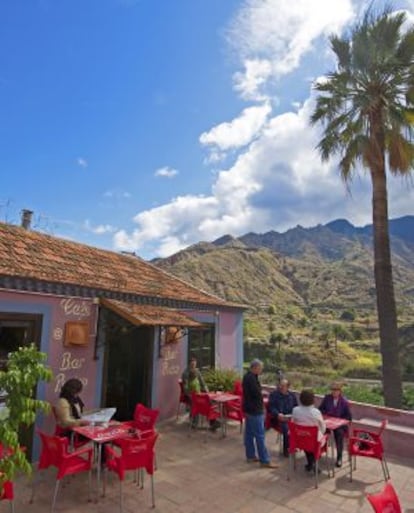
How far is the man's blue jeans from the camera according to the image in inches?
260

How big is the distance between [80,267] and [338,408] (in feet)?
20.6

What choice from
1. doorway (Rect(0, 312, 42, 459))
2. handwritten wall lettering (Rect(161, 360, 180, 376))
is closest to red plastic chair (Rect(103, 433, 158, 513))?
doorway (Rect(0, 312, 42, 459))

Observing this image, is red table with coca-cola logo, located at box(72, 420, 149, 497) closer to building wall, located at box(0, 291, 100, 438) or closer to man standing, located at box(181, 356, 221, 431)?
building wall, located at box(0, 291, 100, 438)

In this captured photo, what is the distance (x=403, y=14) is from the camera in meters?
10.2

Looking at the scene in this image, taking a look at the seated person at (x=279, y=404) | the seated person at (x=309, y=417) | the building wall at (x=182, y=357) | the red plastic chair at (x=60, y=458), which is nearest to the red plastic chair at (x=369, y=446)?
the seated person at (x=309, y=417)

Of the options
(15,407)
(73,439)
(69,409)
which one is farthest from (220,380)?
(15,407)

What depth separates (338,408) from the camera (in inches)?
283

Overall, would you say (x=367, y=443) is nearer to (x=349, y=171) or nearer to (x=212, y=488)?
(x=212, y=488)

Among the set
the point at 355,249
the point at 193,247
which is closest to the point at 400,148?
the point at 193,247

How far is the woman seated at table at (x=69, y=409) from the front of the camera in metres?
5.73

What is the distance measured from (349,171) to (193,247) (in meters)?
111

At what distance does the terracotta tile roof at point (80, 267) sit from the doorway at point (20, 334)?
741 mm

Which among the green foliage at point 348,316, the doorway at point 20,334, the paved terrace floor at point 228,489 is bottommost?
the paved terrace floor at point 228,489

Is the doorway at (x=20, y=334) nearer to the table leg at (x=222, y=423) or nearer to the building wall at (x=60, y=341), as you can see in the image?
the building wall at (x=60, y=341)
